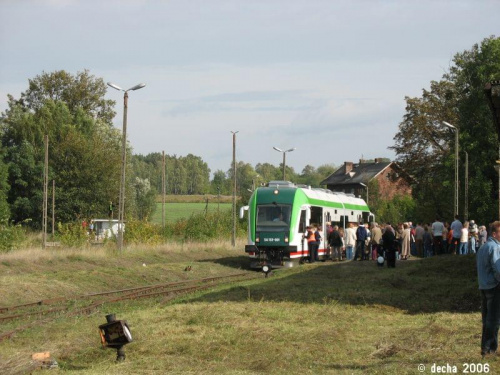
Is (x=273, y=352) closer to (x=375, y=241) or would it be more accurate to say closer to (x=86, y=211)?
(x=375, y=241)

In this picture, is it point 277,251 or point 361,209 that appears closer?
point 277,251

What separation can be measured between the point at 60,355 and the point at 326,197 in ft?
79.7

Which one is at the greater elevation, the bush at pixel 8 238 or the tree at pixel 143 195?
the tree at pixel 143 195

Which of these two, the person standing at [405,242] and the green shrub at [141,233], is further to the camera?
the green shrub at [141,233]

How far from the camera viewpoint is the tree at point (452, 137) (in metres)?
52.6

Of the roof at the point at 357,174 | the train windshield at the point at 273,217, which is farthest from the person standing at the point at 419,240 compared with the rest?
the roof at the point at 357,174

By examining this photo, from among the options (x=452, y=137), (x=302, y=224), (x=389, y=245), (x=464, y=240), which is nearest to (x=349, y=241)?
(x=302, y=224)

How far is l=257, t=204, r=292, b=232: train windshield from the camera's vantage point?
30.9 m

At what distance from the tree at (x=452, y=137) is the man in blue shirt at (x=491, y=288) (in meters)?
42.3

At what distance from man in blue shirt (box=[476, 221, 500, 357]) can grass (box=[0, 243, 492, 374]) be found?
0.29m

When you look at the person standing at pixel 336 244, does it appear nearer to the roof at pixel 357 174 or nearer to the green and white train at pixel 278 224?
the green and white train at pixel 278 224

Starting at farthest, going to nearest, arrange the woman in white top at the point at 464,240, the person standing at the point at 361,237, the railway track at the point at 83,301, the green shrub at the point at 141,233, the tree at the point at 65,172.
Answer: the tree at the point at 65,172
the green shrub at the point at 141,233
the person standing at the point at 361,237
the woman in white top at the point at 464,240
the railway track at the point at 83,301

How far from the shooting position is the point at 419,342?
1199 centimetres

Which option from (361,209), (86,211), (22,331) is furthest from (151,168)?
(22,331)
